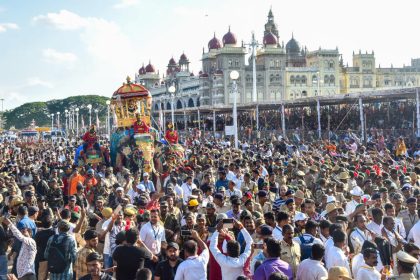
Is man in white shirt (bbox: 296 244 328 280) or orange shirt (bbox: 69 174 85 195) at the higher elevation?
orange shirt (bbox: 69 174 85 195)

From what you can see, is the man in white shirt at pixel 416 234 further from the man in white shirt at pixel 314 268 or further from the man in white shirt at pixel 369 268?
the man in white shirt at pixel 314 268

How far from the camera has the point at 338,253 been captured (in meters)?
6.39

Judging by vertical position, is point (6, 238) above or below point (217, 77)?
below

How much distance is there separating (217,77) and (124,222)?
70965 millimetres

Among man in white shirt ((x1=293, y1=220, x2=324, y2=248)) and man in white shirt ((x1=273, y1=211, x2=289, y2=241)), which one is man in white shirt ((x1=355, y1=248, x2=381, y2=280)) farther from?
man in white shirt ((x1=273, y1=211, x2=289, y2=241))

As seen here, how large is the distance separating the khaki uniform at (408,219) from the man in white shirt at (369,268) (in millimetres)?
3109

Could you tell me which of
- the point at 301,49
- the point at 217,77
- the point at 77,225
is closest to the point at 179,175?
the point at 77,225

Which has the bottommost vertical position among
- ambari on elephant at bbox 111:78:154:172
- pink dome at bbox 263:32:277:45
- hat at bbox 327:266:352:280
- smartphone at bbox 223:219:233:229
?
hat at bbox 327:266:352:280

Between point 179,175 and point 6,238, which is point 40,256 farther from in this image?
point 179,175

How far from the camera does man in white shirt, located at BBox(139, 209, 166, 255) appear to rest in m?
7.84

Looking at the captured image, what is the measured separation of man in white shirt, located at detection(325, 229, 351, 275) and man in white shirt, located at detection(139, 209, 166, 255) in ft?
7.97

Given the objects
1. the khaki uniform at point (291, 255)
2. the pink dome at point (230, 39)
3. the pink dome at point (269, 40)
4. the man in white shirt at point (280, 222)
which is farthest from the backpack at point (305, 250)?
the pink dome at point (269, 40)

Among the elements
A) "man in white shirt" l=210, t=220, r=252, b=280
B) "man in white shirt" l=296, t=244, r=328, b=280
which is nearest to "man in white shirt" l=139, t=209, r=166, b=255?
"man in white shirt" l=210, t=220, r=252, b=280

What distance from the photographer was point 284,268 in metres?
5.86
